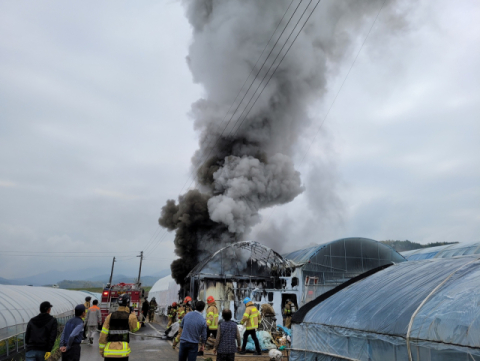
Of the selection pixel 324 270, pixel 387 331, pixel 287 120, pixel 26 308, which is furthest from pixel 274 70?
pixel 387 331

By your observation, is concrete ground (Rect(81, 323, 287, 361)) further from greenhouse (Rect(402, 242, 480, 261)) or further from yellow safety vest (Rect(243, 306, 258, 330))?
greenhouse (Rect(402, 242, 480, 261))

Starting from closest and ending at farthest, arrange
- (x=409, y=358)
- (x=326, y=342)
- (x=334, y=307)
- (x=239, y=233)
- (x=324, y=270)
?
(x=409, y=358) → (x=326, y=342) → (x=334, y=307) → (x=324, y=270) → (x=239, y=233)

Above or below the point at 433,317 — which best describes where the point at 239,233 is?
above

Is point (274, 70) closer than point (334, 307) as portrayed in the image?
No

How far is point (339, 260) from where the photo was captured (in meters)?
22.2

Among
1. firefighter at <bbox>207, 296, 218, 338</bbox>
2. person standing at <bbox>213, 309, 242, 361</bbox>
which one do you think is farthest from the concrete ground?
person standing at <bbox>213, 309, 242, 361</bbox>

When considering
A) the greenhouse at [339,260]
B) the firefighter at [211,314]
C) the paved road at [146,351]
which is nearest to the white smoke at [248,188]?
the greenhouse at [339,260]

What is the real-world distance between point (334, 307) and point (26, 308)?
37.8 feet

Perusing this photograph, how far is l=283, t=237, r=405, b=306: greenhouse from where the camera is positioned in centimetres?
2108

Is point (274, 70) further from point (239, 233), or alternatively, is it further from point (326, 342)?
point (326, 342)

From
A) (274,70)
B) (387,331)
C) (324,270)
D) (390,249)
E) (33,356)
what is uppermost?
(274,70)

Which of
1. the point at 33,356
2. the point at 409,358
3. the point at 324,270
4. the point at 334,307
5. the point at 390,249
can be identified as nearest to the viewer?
the point at 409,358

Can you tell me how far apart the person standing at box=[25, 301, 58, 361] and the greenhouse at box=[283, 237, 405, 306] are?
15.4 metres

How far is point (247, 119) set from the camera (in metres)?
27.1
